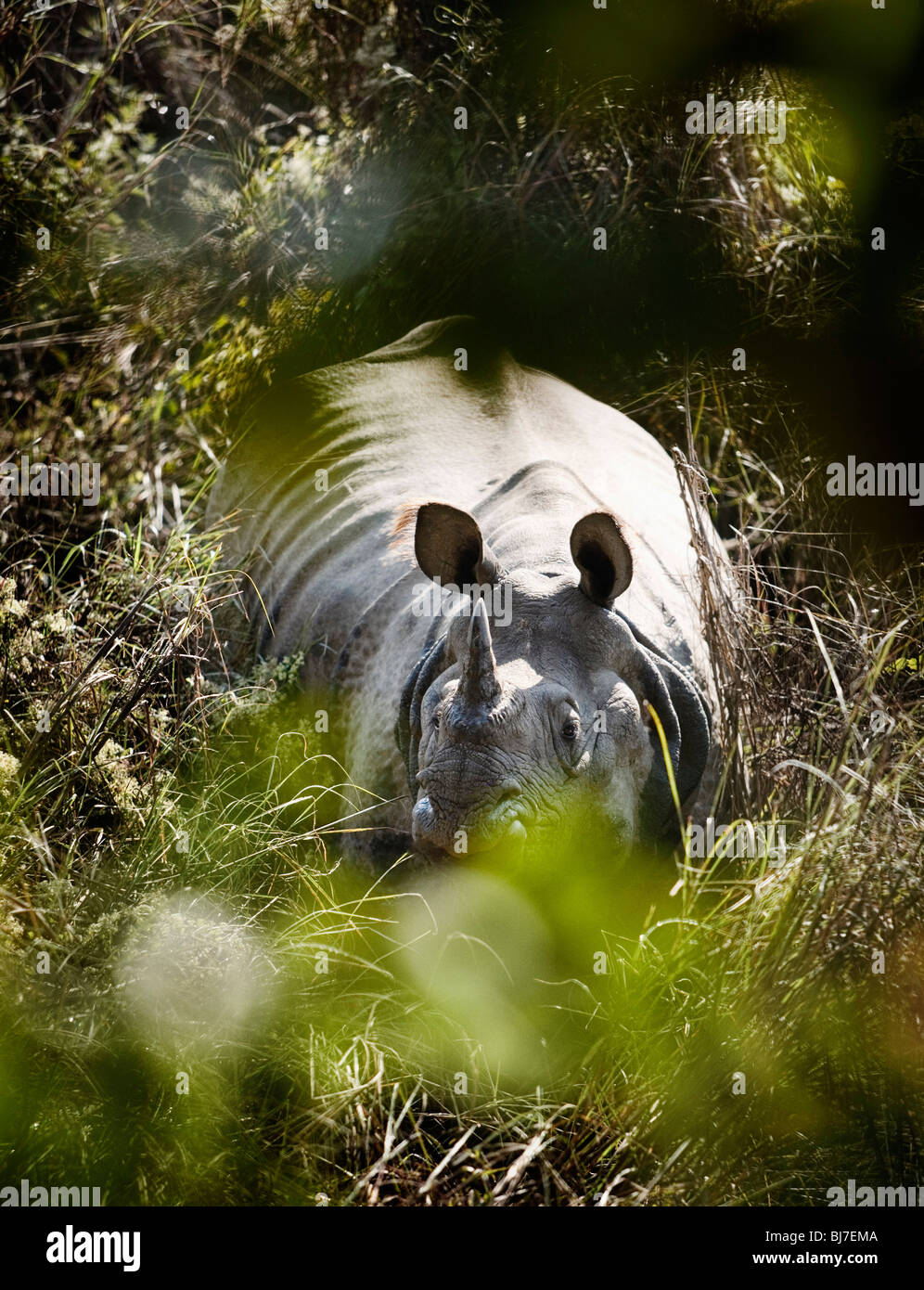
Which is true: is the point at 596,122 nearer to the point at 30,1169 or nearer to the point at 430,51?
the point at 430,51

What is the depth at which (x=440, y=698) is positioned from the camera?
12.8ft

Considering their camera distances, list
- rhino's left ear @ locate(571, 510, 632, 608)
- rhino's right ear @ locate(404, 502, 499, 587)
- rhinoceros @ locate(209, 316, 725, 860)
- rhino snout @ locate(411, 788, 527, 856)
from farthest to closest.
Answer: rhino's right ear @ locate(404, 502, 499, 587)
rhino's left ear @ locate(571, 510, 632, 608)
rhinoceros @ locate(209, 316, 725, 860)
rhino snout @ locate(411, 788, 527, 856)

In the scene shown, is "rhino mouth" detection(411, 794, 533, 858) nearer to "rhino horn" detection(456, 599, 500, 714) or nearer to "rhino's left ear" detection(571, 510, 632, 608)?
"rhino horn" detection(456, 599, 500, 714)

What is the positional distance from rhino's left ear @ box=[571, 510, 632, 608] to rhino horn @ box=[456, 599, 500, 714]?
0.54 meters

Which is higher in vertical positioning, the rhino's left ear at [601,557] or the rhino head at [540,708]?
the rhino's left ear at [601,557]

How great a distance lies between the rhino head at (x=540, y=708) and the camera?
3.58 m

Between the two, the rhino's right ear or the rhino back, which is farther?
the rhino back

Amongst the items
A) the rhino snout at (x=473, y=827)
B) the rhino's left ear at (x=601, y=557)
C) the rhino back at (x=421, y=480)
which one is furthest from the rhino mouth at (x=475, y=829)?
the rhino back at (x=421, y=480)

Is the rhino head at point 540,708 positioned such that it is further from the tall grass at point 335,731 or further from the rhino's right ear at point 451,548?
the tall grass at point 335,731

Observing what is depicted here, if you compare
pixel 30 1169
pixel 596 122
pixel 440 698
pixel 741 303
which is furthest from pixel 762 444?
pixel 30 1169

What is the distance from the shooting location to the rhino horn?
355 centimetres

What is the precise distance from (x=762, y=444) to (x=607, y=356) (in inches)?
36.1

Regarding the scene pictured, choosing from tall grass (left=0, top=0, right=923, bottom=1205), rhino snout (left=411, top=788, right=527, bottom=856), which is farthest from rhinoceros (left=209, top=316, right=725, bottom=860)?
tall grass (left=0, top=0, right=923, bottom=1205)

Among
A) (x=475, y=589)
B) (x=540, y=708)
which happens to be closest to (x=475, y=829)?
(x=540, y=708)
